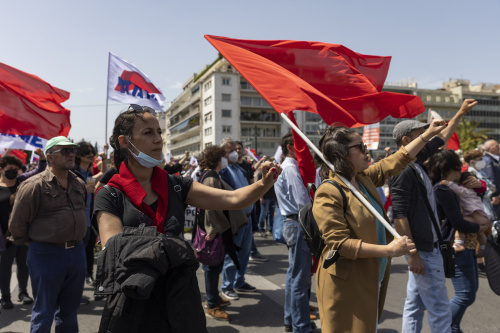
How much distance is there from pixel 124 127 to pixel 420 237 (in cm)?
245

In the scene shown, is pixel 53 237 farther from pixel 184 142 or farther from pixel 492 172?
pixel 184 142

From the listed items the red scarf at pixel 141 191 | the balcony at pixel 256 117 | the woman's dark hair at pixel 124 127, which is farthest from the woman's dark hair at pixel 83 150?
the balcony at pixel 256 117

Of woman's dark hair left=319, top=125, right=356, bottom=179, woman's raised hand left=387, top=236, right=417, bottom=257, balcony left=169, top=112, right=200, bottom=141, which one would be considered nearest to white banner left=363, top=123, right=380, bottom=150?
woman's dark hair left=319, top=125, right=356, bottom=179

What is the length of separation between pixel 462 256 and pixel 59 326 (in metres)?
3.78

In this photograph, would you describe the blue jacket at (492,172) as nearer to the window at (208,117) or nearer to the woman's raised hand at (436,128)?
the woman's raised hand at (436,128)

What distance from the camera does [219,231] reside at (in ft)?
15.9

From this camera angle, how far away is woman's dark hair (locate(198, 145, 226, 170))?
17.3 ft

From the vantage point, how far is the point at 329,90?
3.62 m

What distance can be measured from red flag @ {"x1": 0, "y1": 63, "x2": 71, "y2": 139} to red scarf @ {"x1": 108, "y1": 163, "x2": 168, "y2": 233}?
12.1 feet

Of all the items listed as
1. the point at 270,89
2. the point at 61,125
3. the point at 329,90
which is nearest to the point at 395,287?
the point at 329,90

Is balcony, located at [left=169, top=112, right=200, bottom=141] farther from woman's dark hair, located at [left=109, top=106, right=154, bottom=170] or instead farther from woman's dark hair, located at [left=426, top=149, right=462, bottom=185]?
woman's dark hair, located at [left=109, top=106, right=154, bottom=170]

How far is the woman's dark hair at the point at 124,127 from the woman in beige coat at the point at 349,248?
1.24m

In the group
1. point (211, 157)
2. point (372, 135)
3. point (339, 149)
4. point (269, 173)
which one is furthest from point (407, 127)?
point (372, 135)

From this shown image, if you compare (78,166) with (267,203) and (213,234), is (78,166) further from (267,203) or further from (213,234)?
(267,203)
